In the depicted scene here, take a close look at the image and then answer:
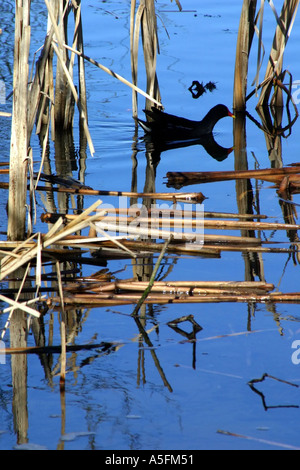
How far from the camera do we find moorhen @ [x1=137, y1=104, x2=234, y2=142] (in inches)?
286

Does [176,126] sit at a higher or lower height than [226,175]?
higher

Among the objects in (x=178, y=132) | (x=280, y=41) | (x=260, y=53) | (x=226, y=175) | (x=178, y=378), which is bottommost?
(x=178, y=378)

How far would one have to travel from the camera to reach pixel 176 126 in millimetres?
7355

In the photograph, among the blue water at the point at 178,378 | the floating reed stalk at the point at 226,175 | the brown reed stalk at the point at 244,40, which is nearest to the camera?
the blue water at the point at 178,378

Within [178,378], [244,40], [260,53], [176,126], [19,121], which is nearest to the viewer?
[178,378]

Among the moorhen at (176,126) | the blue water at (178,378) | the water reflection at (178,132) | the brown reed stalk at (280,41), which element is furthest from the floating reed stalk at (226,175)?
the brown reed stalk at (280,41)

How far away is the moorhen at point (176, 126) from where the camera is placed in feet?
23.8

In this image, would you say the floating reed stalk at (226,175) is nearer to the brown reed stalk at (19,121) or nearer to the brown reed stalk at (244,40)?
the brown reed stalk at (19,121)

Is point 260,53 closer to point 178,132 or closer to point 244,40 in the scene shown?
point 244,40

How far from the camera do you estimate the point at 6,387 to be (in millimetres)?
3129

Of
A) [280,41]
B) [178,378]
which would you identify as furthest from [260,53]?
[178,378]

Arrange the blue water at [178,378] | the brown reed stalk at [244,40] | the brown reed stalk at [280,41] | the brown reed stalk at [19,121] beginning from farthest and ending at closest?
1. the brown reed stalk at [244,40]
2. the brown reed stalk at [280,41]
3. the brown reed stalk at [19,121]
4. the blue water at [178,378]

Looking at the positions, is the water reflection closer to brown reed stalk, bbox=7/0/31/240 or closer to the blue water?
the blue water
